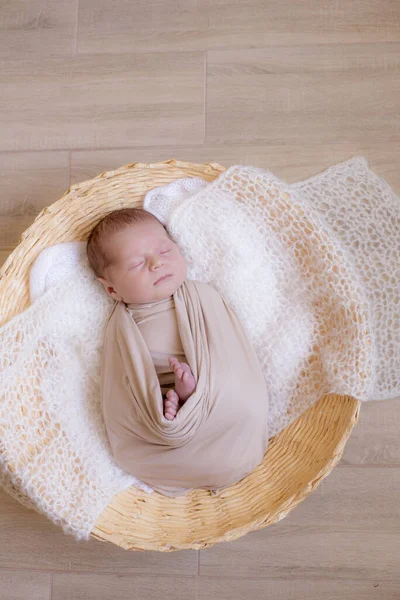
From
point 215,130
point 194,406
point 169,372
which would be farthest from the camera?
point 215,130

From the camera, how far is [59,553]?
1348mm

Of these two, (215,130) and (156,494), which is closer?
(156,494)

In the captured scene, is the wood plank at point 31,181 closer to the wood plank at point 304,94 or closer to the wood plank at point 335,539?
the wood plank at point 304,94

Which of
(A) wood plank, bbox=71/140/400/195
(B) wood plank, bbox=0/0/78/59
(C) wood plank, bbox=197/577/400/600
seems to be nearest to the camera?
(C) wood plank, bbox=197/577/400/600

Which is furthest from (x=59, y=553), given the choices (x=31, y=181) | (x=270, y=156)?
(x=270, y=156)

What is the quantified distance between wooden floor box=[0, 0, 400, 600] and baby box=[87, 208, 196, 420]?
301 millimetres

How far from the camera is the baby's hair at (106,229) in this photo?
3.92 ft

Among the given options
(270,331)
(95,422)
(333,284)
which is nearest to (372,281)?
(333,284)

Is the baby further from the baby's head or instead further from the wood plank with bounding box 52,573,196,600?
the wood plank with bounding box 52,573,196,600

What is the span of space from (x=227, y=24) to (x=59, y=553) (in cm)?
121

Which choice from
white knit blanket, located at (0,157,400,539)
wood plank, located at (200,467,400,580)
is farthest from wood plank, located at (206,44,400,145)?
wood plank, located at (200,467,400,580)

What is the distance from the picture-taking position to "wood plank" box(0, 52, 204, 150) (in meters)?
1.46

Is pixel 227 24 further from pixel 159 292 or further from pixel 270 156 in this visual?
pixel 159 292

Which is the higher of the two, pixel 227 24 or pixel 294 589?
pixel 227 24
